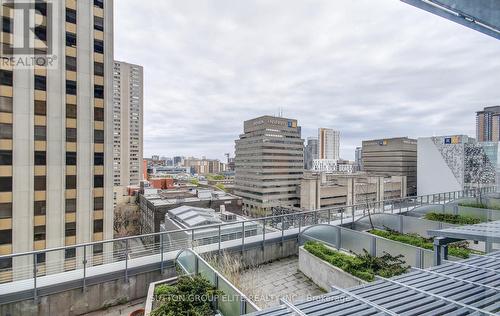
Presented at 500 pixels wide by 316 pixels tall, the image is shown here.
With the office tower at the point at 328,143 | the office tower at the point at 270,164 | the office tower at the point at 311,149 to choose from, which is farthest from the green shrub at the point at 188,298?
the office tower at the point at 328,143

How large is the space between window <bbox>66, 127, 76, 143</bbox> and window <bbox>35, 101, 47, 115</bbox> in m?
1.87

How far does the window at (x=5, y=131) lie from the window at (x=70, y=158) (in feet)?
11.8

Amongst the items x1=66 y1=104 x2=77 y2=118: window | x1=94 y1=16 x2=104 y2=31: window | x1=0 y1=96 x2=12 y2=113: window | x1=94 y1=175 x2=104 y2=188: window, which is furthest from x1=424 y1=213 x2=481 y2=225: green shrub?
x1=94 y1=16 x2=104 y2=31: window

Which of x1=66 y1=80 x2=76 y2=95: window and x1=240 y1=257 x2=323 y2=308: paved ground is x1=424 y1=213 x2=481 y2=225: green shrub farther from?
x1=66 y1=80 x2=76 y2=95: window

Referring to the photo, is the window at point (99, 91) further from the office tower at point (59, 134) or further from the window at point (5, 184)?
the window at point (5, 184)

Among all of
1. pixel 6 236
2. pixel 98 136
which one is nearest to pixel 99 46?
pixel 98 136

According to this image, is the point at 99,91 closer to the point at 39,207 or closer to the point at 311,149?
the point at 39,207

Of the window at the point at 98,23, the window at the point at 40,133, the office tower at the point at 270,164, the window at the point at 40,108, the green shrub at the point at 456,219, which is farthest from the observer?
the office tower at the point at 270,164

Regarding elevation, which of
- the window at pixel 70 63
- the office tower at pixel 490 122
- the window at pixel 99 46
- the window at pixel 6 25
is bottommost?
the office tower at pixel 490 122

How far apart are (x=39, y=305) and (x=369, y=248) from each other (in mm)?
6408

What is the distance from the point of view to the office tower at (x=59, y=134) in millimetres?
17516

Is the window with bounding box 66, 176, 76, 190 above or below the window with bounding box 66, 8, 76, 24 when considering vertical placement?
below

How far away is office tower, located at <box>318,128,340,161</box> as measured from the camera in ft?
488

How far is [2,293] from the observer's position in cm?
359
